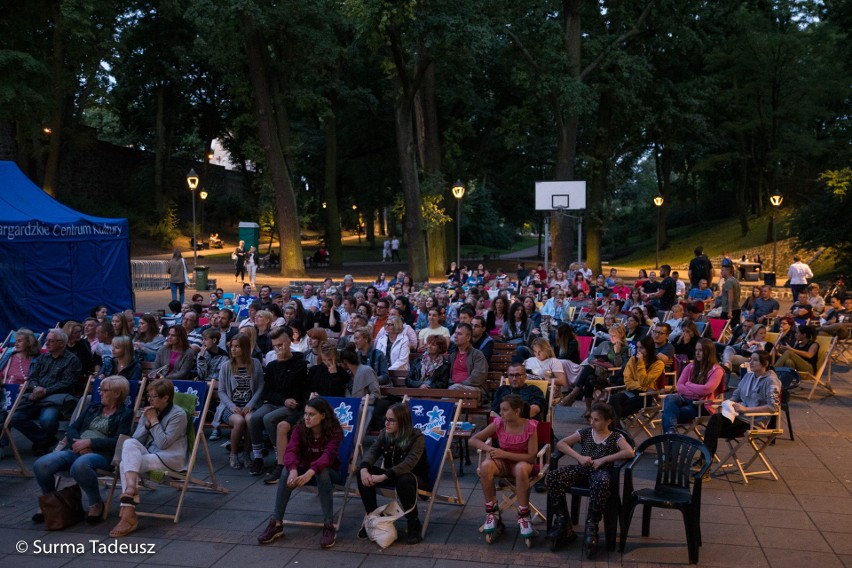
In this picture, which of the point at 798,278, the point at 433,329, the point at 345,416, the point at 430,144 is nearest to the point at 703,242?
the point at 430,144

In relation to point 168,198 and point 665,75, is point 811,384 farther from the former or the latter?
point 168,198

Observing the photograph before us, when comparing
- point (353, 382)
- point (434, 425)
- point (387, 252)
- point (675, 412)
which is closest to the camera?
point (434, 425)

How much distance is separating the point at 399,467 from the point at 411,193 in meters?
21.7

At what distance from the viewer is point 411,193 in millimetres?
27438

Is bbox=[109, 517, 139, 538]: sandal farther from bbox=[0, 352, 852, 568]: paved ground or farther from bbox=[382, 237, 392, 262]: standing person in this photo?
bbox=[382, 237, 392, 262]: standing person

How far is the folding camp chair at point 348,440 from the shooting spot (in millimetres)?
6484

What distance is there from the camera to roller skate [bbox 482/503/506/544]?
6.08 meters

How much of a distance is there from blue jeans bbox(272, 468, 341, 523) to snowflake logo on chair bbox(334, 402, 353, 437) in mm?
→ 609

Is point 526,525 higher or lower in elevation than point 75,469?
lower

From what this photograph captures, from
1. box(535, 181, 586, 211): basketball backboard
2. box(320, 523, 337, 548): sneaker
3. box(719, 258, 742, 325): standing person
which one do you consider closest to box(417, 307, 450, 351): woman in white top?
box(320, 523, 337, 548): sneaker

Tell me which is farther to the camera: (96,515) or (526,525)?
(96,515)

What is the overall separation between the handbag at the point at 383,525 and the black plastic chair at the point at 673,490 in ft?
5.37

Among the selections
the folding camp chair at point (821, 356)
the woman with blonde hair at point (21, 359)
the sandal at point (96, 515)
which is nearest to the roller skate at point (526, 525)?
the sandal at point (96, 515)

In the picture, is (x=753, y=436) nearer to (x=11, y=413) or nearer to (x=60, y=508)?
(x=60, y=508)
